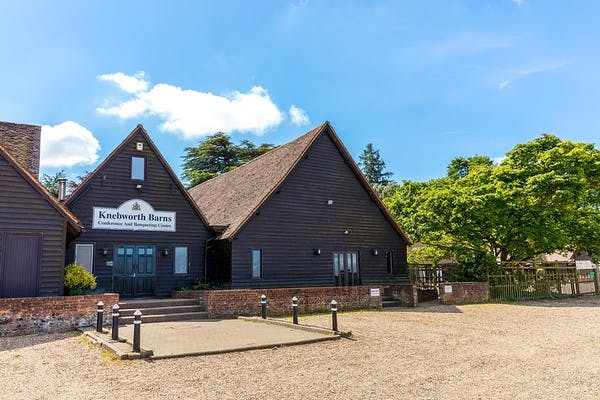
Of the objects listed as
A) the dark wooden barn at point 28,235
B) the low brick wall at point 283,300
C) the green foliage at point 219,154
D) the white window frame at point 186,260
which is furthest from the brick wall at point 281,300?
the green foliage at point 219,154

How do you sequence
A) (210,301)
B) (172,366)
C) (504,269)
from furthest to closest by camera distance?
(504,269)
(210,301)
(172,366)

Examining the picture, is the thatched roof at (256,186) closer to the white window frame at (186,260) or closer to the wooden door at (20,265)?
the white window frame at (186,260)

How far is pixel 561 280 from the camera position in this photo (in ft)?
87.2

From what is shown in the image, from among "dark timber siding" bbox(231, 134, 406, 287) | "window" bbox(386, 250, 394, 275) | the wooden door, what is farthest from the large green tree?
the wooden door

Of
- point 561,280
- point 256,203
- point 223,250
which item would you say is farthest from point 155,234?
point 561,280

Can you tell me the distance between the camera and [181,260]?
66.2ft

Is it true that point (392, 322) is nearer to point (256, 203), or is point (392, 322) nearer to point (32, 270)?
point (256, 203)

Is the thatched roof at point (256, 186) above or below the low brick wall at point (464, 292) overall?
above

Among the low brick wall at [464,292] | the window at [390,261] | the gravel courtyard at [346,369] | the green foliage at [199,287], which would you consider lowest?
the gravel courtyard at [346,369]

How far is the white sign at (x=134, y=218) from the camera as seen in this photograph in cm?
1878

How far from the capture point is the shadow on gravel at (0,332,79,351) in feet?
38.2

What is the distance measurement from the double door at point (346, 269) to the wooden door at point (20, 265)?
12713mm

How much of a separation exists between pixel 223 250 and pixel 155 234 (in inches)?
117

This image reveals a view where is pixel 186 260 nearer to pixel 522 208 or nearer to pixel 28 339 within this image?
pixel 28 339
